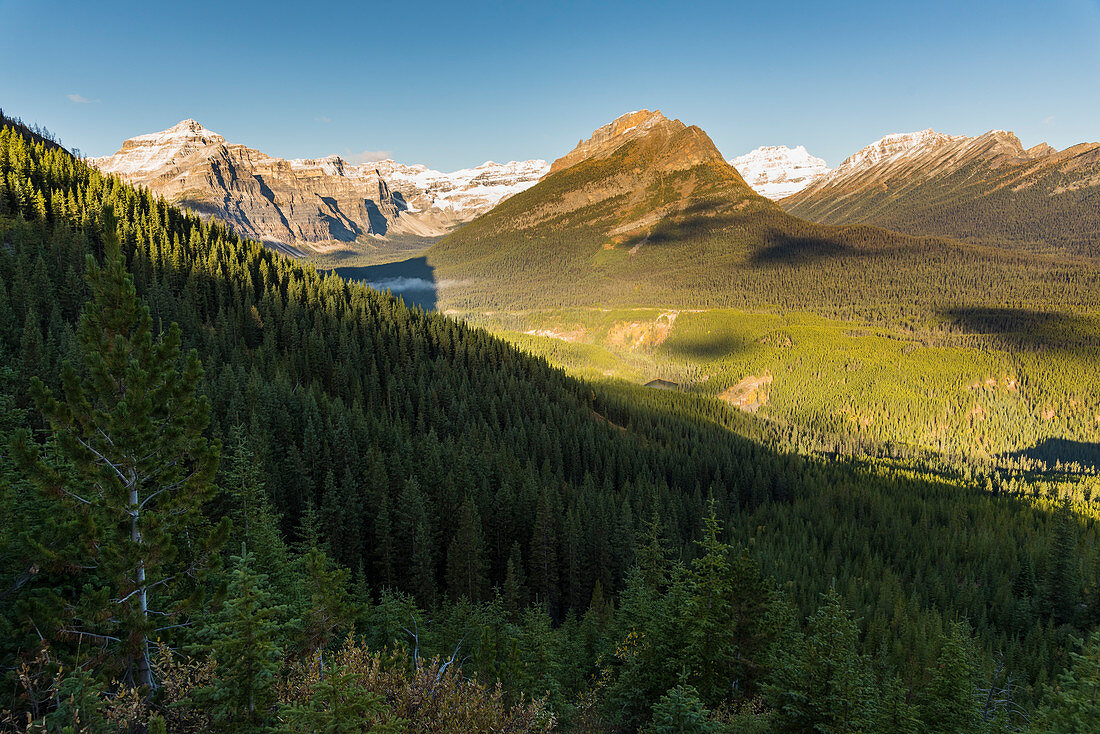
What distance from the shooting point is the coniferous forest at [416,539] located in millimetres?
12508

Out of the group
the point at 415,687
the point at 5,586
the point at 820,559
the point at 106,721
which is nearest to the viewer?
the point at 106,721

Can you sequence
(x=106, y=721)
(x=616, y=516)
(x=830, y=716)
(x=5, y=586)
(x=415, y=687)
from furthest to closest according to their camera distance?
1. (x=616, y=516)
2. (x=830, y=716)
3. (x=5, y=586)
4. (x=415, y=687)
5. (x=106, y=721)

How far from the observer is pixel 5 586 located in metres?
13.9

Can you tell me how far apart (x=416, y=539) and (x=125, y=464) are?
143ft

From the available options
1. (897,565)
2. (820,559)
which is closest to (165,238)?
(820,559)

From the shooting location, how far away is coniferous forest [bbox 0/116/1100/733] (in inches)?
492

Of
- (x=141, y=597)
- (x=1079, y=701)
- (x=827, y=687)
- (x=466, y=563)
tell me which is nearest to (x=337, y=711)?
(x=141, y=597)

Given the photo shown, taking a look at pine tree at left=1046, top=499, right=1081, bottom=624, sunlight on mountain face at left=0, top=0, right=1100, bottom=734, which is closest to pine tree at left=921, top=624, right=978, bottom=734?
sunlight on mountain face at left=0, top=0, right=1100, bottom=734

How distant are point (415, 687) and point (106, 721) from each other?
6052mm

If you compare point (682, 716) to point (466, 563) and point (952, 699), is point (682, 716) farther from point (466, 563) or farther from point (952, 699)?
point (466, 563)

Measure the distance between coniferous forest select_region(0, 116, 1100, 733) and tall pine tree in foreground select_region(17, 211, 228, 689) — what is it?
80 millimetres

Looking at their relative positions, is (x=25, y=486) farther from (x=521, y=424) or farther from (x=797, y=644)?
(x=521, y=424)

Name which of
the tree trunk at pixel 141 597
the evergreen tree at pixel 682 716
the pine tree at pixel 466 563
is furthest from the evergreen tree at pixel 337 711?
the pine tree at pixel 466 563

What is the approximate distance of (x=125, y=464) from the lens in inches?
519
